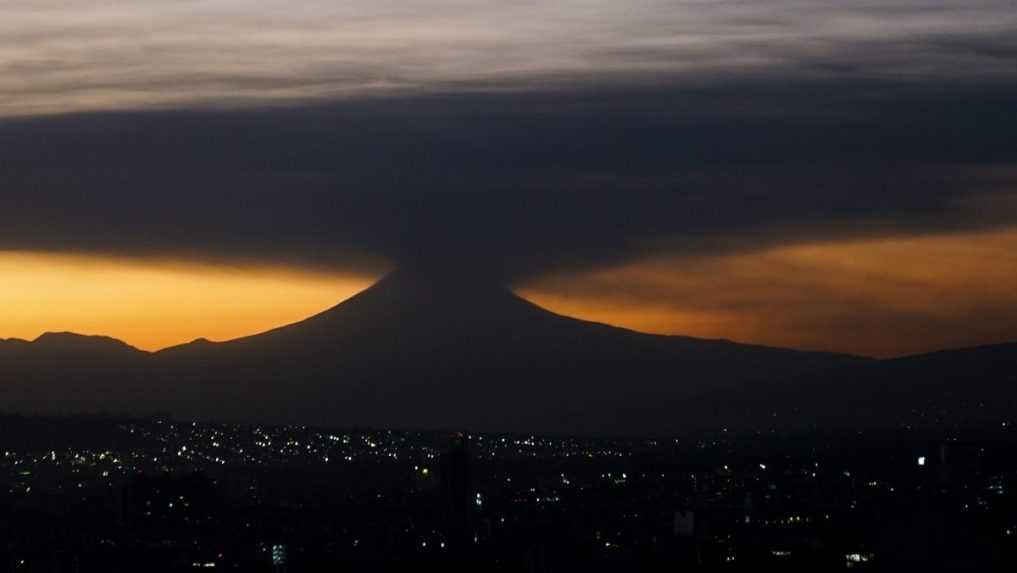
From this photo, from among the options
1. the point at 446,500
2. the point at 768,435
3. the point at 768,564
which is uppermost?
the point at 768,435

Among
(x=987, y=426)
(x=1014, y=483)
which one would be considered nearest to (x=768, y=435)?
(x=987, y=426)

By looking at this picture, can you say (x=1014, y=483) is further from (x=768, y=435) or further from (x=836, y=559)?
(x=768, y=435)

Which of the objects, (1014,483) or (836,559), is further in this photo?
(1014,483)

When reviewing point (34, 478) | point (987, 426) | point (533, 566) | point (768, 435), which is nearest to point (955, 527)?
point (533, 566)

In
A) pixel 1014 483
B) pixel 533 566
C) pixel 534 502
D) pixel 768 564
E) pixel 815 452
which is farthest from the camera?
pixel 815 452

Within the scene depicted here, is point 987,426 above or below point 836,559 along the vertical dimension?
above

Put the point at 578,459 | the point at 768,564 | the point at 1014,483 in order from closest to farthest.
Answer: the point at 768,564 → the point at 1014,483 → the point at 578,459

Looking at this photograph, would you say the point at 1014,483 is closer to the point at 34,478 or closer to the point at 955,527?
the point at 955,527
